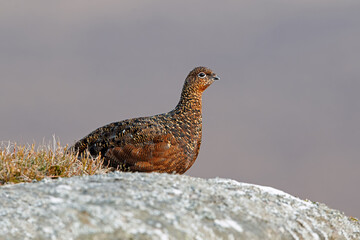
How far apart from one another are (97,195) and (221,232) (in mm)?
1046

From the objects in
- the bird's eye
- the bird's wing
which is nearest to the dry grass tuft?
the bird's wing

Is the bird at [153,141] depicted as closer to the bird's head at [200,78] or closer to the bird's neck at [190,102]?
the bird's neck at [190,102]

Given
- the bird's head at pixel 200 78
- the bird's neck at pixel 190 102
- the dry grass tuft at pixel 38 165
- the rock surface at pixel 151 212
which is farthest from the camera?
the bird's head at pixel 200 78

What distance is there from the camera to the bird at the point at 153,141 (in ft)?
24.6

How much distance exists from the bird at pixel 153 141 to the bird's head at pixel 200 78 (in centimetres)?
15

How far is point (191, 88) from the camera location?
8562 millimetres

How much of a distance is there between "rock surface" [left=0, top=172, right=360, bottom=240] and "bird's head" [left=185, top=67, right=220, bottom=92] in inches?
155

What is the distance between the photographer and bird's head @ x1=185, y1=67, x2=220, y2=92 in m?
8.59

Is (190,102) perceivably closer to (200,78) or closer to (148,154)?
(200,78)

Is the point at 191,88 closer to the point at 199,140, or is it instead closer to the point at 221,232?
the point at 199,140

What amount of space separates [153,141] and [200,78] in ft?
5.69

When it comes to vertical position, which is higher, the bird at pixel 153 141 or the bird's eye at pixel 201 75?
the bird's eye at pixel 201 75

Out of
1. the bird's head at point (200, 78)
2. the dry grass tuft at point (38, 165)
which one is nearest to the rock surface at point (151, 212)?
the dry grass tuft at point (38, 165)

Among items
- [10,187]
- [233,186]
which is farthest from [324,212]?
[10,187]
